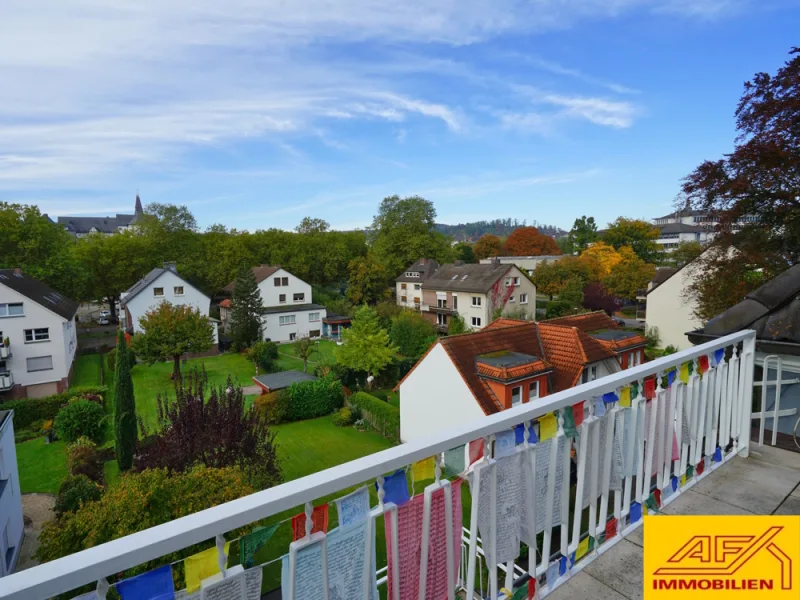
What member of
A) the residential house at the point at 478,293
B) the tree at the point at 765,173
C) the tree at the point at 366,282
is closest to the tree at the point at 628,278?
the residential house at the point at 478,293

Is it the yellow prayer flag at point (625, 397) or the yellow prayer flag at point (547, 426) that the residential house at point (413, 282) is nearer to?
the yellow prayer flag at point (625, 397)

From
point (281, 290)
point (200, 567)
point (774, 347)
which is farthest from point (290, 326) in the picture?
point (200, 567)

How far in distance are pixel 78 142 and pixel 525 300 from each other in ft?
102

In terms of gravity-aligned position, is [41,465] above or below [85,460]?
below

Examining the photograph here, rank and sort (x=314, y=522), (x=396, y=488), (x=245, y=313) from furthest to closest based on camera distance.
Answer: (x=245, y=313)
(x=396, y=488)
(x=314, y=522)

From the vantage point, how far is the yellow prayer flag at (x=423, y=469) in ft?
5.24

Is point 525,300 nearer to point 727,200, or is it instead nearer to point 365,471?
point 727,200

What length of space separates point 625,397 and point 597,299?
128 feet

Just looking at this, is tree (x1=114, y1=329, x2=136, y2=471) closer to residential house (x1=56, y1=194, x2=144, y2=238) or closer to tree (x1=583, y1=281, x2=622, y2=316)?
tree (x1=583, y1=281, x2=622, y2=316)

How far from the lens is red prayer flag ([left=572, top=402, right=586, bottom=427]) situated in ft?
7.08

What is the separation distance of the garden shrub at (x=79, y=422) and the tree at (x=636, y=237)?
55257mm

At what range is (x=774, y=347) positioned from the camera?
11.8ft

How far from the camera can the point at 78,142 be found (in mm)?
23516

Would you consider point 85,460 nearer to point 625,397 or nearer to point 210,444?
point 210,444
